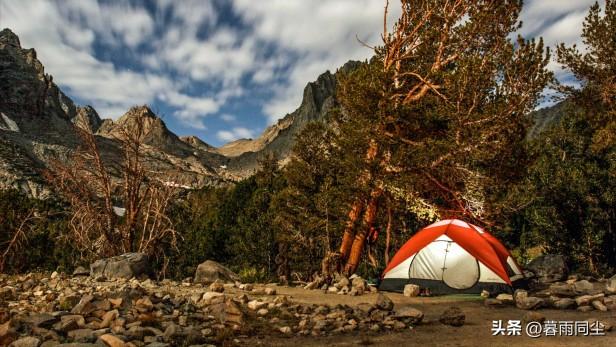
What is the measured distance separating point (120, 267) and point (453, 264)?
997 centimetres

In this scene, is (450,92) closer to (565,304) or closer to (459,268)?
(459,268)

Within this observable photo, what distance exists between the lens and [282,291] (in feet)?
41.0

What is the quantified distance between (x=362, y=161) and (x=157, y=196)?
25.7 ft

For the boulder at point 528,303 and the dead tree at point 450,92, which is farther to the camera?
the dead tree at point 450,92

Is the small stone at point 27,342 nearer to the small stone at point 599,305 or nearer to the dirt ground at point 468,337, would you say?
the dirt ground at point 468,337

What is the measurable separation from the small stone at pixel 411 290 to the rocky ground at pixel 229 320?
67.7 inches

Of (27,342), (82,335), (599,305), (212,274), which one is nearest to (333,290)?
(212,274)

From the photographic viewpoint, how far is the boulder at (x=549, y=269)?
14589mm

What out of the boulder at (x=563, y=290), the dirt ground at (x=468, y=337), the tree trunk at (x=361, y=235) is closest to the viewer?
the dirt ground at (x=468, y=337)

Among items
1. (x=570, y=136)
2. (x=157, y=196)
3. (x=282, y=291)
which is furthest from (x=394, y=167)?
(x=570, y=136)

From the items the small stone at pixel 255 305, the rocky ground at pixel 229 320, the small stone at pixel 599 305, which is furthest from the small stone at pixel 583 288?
the small stone at pixel 255 305

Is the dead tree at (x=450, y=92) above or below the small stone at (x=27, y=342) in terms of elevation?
above

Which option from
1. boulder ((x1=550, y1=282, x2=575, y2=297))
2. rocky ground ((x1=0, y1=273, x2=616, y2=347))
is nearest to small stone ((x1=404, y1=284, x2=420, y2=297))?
rocky ground ((x1=0, y1=273, x2=616, y2=347))

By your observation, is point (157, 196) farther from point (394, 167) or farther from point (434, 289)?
point (434, 289)
